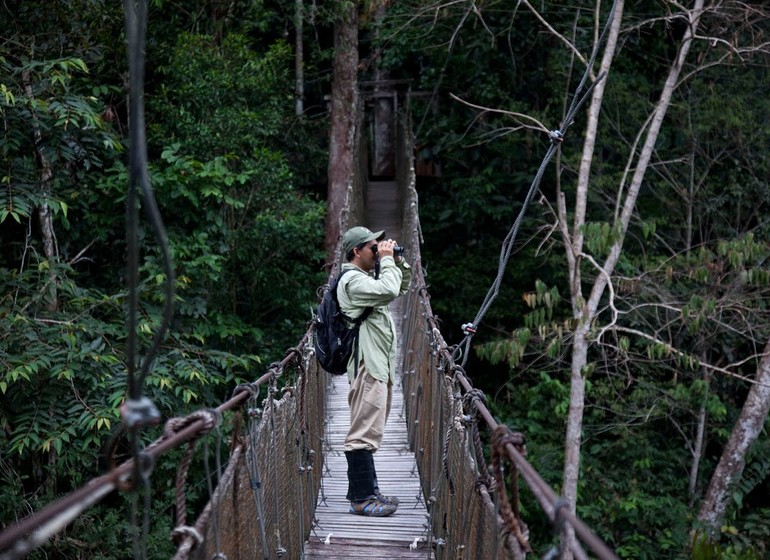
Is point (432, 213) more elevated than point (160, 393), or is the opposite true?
point (432, 213)

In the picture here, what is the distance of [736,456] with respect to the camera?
7.45 m

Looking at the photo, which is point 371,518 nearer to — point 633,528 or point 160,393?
point 160,393

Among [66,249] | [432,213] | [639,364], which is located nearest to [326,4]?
[432,213]

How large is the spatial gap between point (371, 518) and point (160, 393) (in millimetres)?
2429

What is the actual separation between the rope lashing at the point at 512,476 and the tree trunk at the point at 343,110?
657 cm

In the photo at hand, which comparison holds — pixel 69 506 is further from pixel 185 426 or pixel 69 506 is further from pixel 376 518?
pixel 376 518

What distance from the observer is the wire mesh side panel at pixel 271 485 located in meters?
1.80

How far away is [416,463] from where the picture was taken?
3723 mm

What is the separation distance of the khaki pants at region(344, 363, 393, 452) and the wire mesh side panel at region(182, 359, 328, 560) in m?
0.16

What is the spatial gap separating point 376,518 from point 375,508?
0.03 meters

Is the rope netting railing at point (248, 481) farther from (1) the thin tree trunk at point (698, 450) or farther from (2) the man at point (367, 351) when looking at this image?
(1) the thin tree trunk at point (698, 450)

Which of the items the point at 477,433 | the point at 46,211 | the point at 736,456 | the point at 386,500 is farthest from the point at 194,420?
the point at 736,456

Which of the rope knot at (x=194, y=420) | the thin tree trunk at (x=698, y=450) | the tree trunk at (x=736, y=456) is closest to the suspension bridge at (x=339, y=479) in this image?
the rope knot at (x=194, y=420)

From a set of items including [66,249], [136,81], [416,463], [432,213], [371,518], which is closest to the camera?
[136,81]
